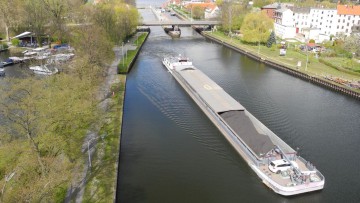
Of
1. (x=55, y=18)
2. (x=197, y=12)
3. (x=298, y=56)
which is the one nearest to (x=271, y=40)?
(x=298, y=56)

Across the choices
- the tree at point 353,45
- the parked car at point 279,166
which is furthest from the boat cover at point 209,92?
the tree at point 353,45

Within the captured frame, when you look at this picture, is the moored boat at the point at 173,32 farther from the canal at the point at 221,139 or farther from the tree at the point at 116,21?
the canal at the point at 221,139

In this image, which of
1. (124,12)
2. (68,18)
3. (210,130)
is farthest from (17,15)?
(210,130)

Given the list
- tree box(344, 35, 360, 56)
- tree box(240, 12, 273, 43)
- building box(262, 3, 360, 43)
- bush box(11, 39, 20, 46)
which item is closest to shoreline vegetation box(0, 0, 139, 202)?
tree box(344, 35, 360, 56)

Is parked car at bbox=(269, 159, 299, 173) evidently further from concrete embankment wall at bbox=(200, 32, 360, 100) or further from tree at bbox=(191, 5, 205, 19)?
tree at bbox=(191, 5, 205, 19)

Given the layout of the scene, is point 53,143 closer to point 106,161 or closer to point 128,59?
point 106,161

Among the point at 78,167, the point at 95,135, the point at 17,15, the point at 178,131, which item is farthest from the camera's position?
the point at 17,15

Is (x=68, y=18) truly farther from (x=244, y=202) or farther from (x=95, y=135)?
(x=244, y=202)
